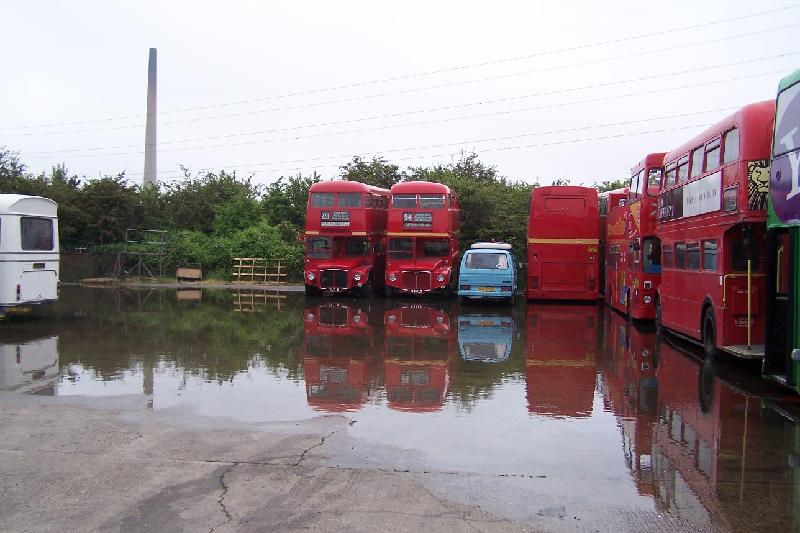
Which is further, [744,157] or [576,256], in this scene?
[576,256]

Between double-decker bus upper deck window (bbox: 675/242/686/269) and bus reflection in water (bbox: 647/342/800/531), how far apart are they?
4.25 metres

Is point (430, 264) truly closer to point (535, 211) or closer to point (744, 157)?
point (535, 211)

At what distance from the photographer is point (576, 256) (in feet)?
81.3

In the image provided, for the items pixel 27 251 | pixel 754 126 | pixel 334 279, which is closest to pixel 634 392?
pixel 754 126

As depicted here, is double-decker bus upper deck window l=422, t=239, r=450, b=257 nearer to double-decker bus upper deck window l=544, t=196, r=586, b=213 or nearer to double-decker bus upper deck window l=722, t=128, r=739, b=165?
double-decker bus upper deck window l=544, t=196, r=586, b=213

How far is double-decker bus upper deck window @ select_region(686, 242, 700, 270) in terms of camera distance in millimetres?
13336

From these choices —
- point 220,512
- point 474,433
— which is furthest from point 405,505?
point 474,433

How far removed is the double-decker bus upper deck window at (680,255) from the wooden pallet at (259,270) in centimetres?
2475

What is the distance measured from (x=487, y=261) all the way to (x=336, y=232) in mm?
5852

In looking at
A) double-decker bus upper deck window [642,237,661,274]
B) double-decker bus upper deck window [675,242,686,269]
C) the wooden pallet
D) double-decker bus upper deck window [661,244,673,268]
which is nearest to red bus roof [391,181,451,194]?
double-decker bus upper deck window [642,237,661,274]

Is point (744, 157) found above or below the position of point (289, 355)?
above

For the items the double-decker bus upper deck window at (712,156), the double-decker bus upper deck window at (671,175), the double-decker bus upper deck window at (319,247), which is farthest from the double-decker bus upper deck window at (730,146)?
the double-decker bus upper deck window at (319,247)

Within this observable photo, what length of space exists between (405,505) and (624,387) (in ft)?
18.9

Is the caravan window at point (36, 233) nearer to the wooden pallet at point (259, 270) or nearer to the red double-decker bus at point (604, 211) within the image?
the red double-decker bus at point (604, 211)
